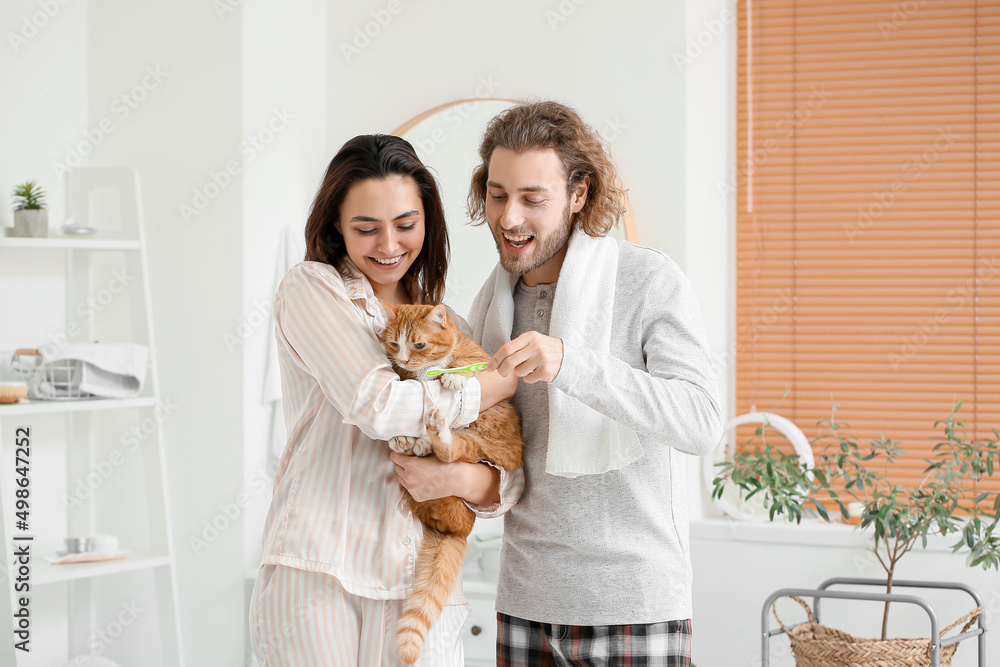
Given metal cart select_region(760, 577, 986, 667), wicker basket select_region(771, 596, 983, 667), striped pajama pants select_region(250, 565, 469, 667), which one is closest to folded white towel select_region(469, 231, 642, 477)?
striped pajama pants select_region(250, 565, 469, 667)

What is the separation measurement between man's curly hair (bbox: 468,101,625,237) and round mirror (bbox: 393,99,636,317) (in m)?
1.11

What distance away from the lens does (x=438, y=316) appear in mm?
1297

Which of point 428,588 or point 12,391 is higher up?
point 12,391

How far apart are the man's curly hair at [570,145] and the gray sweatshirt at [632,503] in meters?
0.11

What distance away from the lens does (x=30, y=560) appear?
7.39 ft

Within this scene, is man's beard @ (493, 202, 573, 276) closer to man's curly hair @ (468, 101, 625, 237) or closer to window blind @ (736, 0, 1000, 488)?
man's curly hair @ (468, 101, 625, 237)

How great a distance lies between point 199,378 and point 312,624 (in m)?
1.59

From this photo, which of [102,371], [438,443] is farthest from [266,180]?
A: [438,443]

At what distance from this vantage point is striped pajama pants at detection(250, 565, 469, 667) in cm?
119

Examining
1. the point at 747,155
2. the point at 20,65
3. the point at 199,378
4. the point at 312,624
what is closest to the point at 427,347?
the point at 312,624

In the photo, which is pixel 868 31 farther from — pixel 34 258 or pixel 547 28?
pixel 34 258

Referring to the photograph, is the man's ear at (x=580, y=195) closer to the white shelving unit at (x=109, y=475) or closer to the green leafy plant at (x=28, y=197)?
the white shelving unit at (x=109, y=475)

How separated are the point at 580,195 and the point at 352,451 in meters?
0.61

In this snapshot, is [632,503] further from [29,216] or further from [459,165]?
[29,216]
